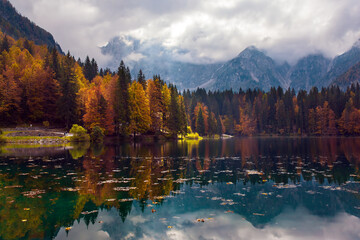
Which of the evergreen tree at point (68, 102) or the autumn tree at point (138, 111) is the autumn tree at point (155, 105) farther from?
the evergreen tree at point (68, 102)

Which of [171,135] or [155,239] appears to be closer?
[155,239]

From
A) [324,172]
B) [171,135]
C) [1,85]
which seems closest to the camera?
[324,172]

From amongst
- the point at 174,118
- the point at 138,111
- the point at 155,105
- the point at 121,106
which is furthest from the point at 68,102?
the point at 174,118

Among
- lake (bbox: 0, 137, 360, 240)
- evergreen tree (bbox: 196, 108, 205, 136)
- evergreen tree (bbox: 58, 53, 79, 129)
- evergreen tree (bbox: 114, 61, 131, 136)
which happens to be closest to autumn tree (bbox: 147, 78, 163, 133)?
evergreen tree (bbox: 114, 61, 131, 136)

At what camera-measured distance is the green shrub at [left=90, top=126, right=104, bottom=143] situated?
6706 centimetres

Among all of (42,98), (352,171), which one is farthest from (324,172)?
(42,98)

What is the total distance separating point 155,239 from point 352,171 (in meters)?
21.1

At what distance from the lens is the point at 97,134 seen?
67438mm

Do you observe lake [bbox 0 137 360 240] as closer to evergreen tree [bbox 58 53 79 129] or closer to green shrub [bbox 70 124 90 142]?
green shrub [bbox 70 124 90 142]

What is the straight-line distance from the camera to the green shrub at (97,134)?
6706 centimetres

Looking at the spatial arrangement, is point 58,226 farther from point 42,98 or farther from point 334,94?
point 334,94

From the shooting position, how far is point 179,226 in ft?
34.7

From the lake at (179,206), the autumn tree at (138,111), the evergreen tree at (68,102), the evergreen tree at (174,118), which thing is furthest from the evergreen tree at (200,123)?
the lake at (179,206)

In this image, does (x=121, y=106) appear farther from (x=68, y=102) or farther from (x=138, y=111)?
(x=68, y=102)
